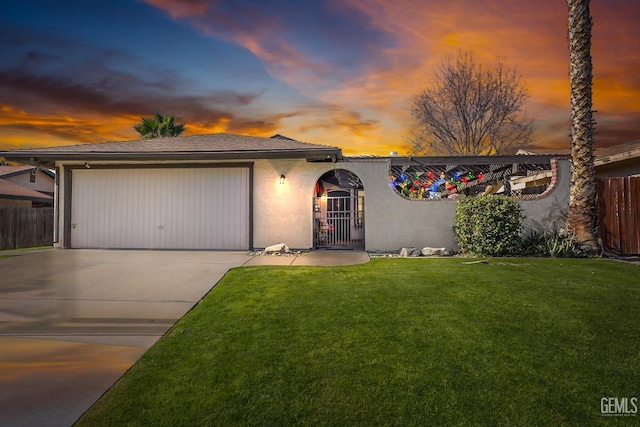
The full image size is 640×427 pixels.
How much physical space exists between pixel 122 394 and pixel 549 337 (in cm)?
404

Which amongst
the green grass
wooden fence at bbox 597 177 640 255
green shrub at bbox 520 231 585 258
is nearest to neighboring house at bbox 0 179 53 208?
the green grass

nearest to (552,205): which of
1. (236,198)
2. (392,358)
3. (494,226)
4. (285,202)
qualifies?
(494,226)

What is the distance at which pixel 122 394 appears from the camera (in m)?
2.60

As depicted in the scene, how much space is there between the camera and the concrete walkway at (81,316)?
2.61 metres

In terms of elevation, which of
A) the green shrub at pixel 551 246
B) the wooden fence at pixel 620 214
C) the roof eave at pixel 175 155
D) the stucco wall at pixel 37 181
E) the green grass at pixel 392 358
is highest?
the stucco wall at pixel 37 181

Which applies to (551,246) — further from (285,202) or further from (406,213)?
(285,202)

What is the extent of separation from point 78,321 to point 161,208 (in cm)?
705

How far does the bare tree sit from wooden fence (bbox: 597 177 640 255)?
13.8 m

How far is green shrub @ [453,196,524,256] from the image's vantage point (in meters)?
8.43

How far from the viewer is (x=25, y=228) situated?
48.4 feet

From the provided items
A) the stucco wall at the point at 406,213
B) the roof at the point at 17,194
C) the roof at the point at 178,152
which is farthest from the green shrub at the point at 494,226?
the roof at the point at 17,194

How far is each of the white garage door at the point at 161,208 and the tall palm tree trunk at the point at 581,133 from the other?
9.23m

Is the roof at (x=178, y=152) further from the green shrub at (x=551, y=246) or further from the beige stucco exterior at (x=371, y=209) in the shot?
the green shrub at (x=551, y=246)

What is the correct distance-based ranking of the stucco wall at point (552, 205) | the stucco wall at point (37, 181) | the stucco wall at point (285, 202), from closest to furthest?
the stucco wall at point (552, 205) → the stucco wall at point (285, 202) → the stucco wall at point (37, 181)
